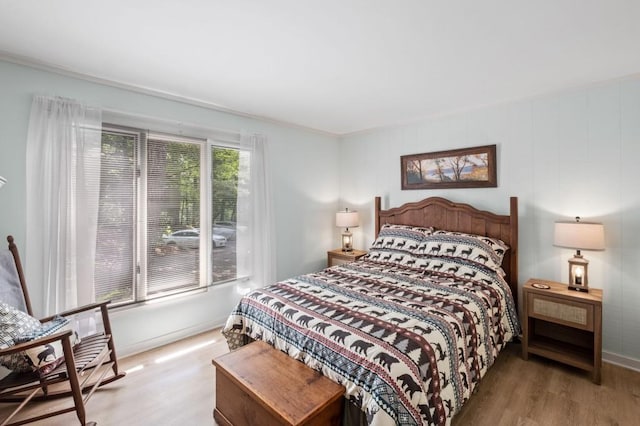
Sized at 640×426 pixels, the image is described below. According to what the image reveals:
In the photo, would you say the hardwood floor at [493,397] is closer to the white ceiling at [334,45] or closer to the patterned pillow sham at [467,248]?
the patterned pillow sham at [467,248]

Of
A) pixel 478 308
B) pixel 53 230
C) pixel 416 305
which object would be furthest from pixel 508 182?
pixel 53 230

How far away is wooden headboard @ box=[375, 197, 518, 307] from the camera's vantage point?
289 cm

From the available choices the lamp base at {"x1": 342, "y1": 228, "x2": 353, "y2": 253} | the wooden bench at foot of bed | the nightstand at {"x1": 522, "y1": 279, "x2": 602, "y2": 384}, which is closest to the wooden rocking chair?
the wooden bench at foot of bed

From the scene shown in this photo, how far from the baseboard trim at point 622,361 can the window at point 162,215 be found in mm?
3651

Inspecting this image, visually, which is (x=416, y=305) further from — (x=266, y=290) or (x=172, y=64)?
(x=172, y=64)

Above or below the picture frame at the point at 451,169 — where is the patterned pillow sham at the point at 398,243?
below

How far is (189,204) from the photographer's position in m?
3.05

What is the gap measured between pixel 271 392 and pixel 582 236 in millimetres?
2570

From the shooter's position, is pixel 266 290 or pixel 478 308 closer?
pixel 478 308

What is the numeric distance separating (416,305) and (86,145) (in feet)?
9.28

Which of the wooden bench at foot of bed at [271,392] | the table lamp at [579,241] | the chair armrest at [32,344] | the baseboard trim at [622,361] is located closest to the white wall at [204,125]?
the chair armrest at [32,344]

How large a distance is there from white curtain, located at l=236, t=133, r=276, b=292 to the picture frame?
1.78 meters

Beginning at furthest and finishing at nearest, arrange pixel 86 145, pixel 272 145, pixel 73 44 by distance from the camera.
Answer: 1. pixel 272 145
2. pixel 86 145
3. pixel 73 44

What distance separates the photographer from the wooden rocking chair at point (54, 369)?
5.42ft
